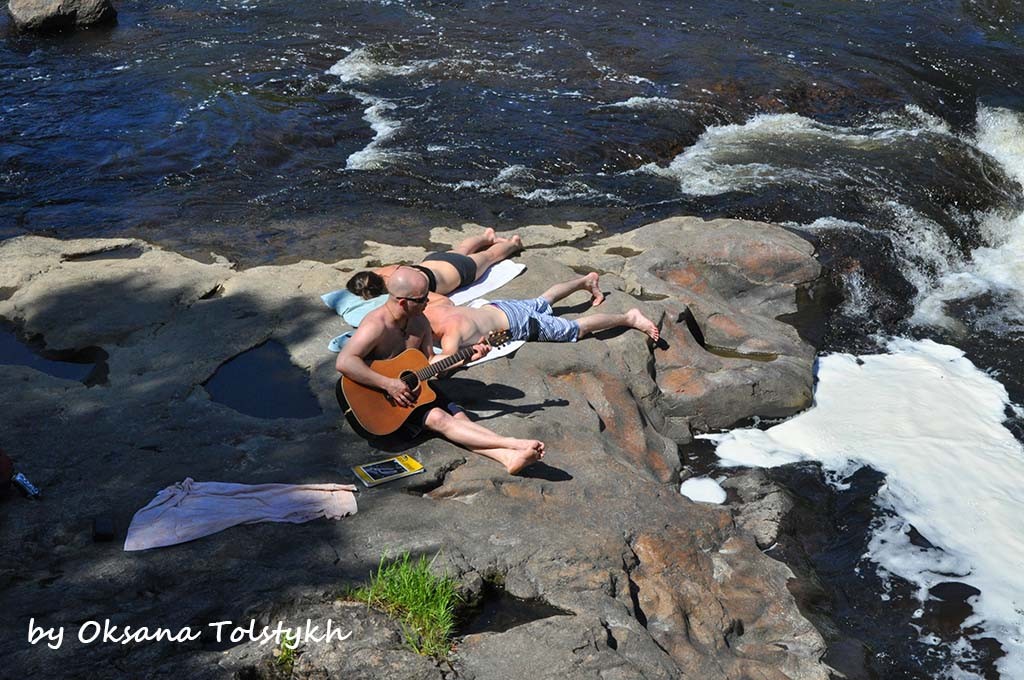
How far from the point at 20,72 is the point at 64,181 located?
4261 millimetres

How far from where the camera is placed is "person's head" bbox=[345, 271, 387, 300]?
665 cm

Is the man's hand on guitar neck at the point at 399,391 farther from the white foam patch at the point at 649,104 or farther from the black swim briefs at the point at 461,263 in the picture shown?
the white foam patch at the point at 649,104

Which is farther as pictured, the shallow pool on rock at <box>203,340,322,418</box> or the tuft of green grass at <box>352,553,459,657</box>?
the shallow pool on rock at <box>203,340,322,418</box>

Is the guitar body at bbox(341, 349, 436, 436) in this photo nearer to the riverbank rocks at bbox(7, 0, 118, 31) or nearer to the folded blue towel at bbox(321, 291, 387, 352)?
the folded blue towel at bbox(321, 291, 387, 352)

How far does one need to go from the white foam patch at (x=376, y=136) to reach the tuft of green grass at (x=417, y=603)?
22.8ft

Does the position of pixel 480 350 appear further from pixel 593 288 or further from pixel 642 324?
pixel 593 288

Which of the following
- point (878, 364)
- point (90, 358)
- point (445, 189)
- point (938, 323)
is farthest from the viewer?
point (445, 189)

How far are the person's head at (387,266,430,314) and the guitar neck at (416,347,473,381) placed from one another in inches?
12.8

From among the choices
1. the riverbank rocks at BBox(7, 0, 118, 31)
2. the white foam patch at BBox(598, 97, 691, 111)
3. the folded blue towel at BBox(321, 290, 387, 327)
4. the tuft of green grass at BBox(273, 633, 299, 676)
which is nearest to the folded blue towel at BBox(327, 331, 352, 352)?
the folded blue towel at BBox(321, 290, 387, 327)

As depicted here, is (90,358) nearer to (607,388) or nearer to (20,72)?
(607,388)

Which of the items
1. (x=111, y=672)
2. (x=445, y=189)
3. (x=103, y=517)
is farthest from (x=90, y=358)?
(x=445, y=189)

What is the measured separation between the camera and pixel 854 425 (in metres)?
7.45

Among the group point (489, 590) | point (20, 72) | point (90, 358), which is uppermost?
point (489, 590)

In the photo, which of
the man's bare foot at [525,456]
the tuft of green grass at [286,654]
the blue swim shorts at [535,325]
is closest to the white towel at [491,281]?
the blue swim shorts at [535,325]
